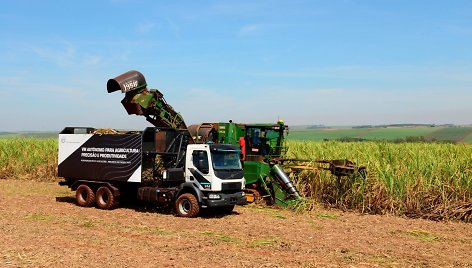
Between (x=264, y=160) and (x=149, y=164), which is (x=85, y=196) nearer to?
(x=149, y=164)

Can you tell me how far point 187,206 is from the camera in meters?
15.0

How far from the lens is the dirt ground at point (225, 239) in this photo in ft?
31.1

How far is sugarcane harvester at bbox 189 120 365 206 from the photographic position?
16656mm

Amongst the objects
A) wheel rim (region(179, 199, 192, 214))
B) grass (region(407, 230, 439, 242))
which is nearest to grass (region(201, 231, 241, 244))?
wheel rim (region(179, 199, 192, 214))

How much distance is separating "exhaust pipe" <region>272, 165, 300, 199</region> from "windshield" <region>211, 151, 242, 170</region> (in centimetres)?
181

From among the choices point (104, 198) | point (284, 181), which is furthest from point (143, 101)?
point (284, 181)

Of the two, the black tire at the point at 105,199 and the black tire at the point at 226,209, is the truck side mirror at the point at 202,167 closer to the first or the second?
the black tire at the point at 226,209

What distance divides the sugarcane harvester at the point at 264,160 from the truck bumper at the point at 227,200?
1991 mm

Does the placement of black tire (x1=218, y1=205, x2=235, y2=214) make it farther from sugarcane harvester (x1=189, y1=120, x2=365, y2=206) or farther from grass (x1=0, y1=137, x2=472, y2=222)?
sugarcane harvester (x1=189, y1=120, x2=365, y2=206)

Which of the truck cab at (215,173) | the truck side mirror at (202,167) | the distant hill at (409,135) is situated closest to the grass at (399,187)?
the truck cab at (215,173)

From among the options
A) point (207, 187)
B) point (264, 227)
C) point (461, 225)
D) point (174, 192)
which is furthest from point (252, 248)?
point (461, 225)

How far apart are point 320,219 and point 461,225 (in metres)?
3.95

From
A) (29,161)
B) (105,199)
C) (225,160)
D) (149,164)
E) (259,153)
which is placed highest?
(259,153)

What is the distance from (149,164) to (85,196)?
292 centimetres
